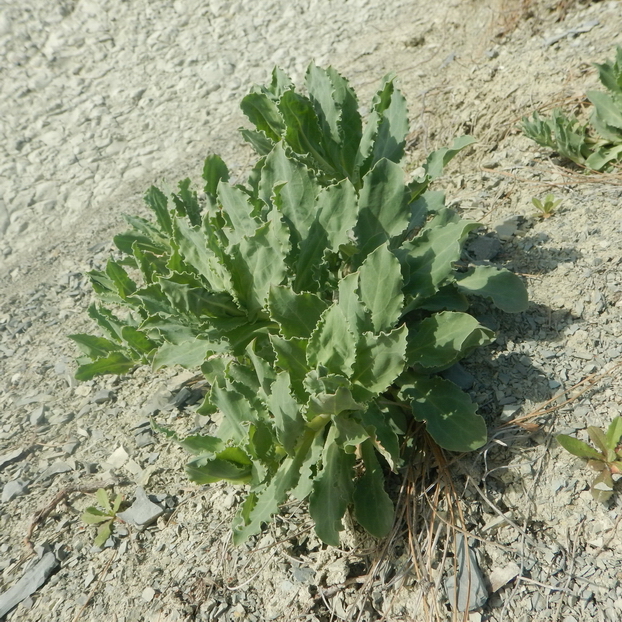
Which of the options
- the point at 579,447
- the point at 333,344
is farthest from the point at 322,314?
the point at 579,447

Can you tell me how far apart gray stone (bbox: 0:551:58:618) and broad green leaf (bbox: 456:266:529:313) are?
2035 mm

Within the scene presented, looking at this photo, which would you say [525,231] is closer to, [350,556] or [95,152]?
[350,556]

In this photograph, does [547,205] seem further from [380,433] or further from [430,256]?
[380,433]

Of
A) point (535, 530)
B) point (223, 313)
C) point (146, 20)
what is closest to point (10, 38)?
point (146, 20)

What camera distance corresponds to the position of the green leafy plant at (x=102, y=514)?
8.27ft

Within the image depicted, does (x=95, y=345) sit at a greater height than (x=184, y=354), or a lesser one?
lesser

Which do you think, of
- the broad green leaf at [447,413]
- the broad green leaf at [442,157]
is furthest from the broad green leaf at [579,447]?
the broad green leaf at [442,157]

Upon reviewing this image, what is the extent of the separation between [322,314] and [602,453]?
104cm

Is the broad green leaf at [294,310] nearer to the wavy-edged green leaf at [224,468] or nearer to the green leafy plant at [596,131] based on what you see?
the wavy-edged green leaf at [224,468]

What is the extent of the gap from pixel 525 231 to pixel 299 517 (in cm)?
187

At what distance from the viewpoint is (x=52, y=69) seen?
20.9 feet

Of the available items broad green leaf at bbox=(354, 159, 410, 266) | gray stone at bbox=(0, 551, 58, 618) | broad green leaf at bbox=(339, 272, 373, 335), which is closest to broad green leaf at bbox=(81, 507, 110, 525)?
gray stone at bbox=(0, 551, 58, 618)

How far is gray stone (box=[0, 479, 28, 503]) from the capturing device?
9.27 ft

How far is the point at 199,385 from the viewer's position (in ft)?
10.2
